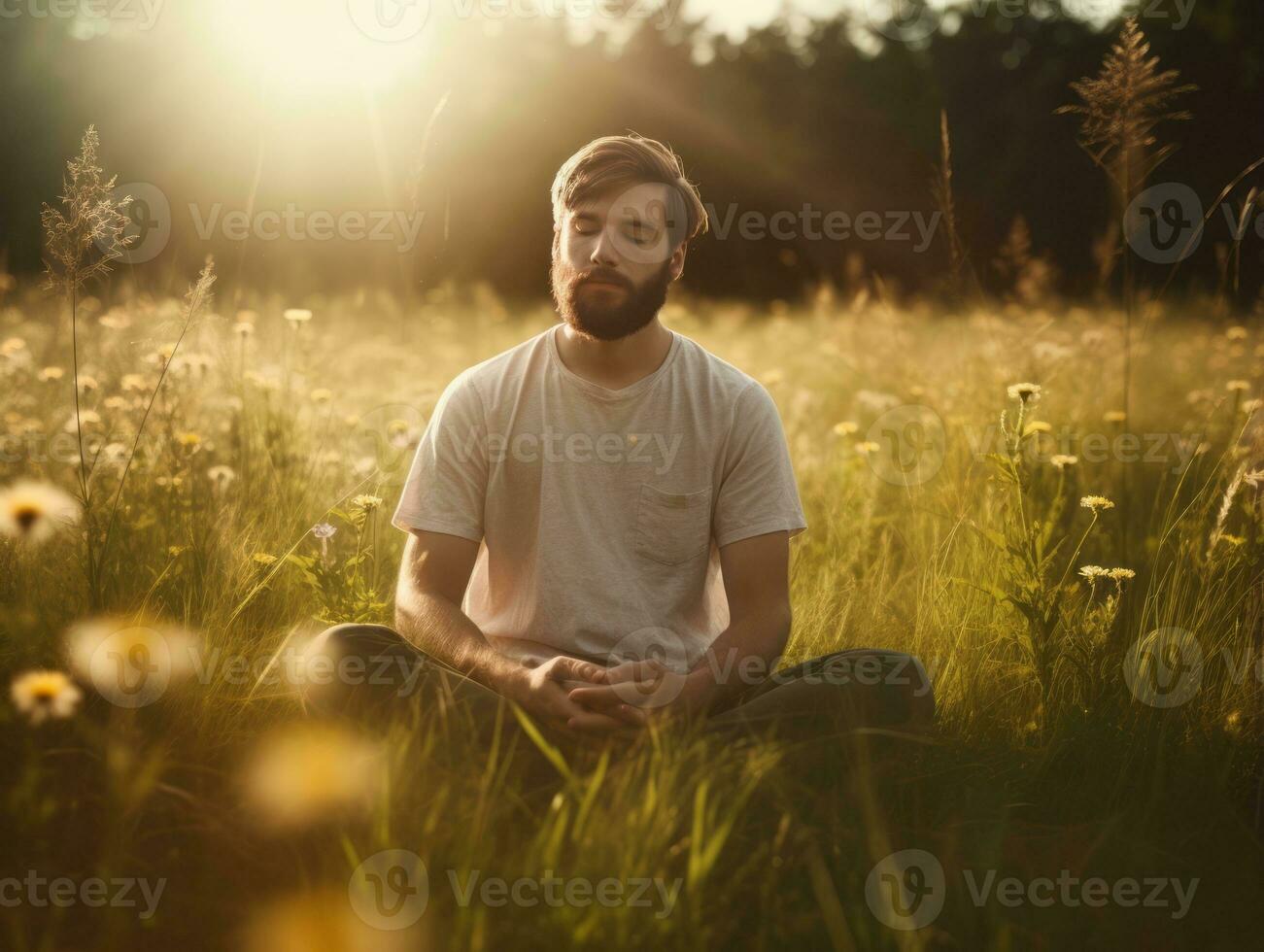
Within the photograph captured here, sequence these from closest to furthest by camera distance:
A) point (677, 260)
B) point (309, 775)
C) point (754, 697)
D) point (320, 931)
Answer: point (320, 931), point (309, 775), point (754, 697), point (677, 260)

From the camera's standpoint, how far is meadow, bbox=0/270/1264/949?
197 cm

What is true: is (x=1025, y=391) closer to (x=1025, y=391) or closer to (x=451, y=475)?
(x=1025, y=391)

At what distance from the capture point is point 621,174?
2.88 meters

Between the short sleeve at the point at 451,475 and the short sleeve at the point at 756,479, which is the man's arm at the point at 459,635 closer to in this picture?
the short sleeve at the point at 451,475

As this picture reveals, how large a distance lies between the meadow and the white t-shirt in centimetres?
33

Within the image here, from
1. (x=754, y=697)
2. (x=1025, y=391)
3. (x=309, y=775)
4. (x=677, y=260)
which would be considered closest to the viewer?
(x=309, y=775)

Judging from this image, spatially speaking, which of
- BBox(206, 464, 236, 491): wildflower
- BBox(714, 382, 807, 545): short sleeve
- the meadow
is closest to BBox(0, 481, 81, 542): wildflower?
the meadow

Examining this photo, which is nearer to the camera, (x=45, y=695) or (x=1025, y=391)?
(x=45, y=695)

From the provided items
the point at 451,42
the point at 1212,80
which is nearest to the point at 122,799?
the point at 451,42

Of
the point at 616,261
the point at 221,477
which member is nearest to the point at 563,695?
the point at 616,261

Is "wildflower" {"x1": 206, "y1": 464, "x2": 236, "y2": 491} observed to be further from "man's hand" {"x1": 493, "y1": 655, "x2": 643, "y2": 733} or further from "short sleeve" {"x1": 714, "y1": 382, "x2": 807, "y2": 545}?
"short sleeve" {"x1": 714, "y1": 382, "x2": 807, "y2": 545}

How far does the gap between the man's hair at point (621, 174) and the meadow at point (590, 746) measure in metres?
0.80

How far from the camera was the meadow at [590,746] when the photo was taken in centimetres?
197

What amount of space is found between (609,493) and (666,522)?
173 mm
